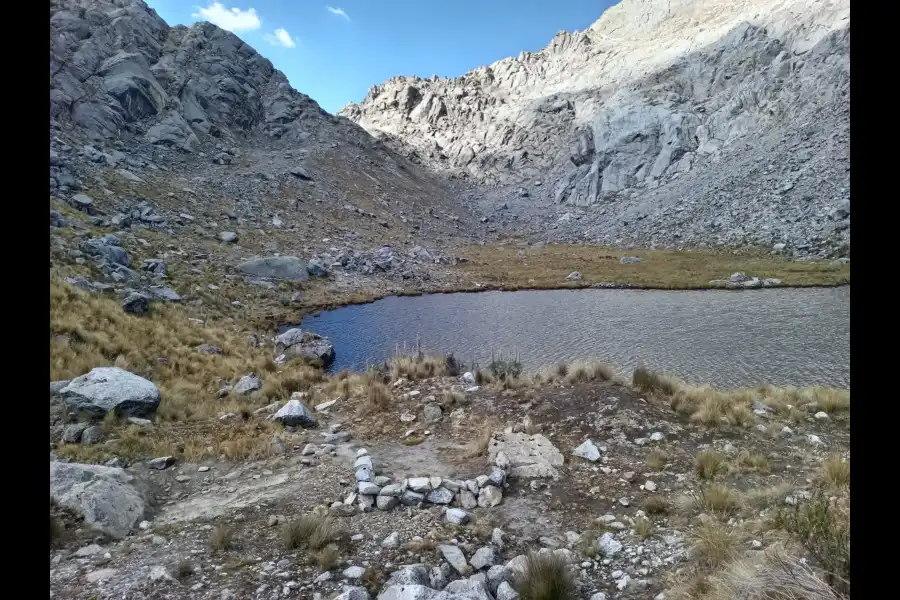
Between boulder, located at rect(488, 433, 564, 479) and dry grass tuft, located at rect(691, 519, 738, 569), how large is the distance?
101 inches

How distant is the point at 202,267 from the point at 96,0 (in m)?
47.8

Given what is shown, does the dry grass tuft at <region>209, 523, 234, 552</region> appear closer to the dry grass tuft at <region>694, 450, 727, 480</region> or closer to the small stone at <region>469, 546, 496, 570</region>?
the small stone at <region>469, 546, 496, 570</region>

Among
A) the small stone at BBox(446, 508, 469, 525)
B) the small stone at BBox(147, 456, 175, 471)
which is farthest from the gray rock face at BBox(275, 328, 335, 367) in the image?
the small stone at BBox(446, 508, 469, 525)

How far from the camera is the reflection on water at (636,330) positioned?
1526 cm

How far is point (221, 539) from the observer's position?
5.61 m

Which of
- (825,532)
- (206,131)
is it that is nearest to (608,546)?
(825,532)

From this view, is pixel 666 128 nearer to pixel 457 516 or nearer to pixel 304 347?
pixel 304 347

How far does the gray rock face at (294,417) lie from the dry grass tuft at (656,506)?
6351mm

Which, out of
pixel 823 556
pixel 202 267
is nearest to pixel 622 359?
pixel 823 556

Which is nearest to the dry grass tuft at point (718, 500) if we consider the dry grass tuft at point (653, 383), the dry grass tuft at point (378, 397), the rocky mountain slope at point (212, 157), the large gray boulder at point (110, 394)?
the dry grass tuft at point (653, 383)

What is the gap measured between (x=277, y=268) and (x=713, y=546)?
92.3 feet

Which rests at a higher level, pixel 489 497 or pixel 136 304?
pixel 136 304

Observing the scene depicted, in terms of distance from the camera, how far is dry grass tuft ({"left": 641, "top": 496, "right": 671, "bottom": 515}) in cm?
629

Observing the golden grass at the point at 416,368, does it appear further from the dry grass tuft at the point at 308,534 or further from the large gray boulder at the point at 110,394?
the dry grass tuft at the point at 308,534
